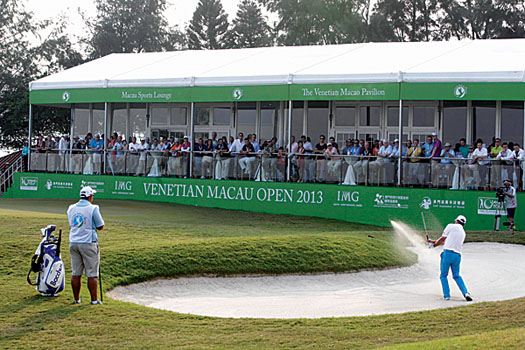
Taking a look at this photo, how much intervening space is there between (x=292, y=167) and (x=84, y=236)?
1706 cm

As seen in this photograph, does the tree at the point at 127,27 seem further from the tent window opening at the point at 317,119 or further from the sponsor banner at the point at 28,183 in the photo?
the tent window opening at the point at 317,119

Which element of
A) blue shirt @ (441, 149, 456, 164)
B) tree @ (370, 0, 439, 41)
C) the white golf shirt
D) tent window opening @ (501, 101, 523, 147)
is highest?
tree @ (370, 0, 439, 41)

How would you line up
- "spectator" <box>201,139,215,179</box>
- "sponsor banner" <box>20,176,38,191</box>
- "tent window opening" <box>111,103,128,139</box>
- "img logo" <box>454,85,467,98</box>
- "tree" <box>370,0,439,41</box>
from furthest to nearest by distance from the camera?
"tree" <box>370,0,439,41</box> < "tent window opening" <box>111,103,128,139</box> < "sponsor banner" <box>20,176,38,191</box> < "spectator" <box>201,139,215,179</box> < "img logo" <box>454,85,467,98</box>

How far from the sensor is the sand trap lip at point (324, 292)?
48.2 ft

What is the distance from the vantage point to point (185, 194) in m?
31.2

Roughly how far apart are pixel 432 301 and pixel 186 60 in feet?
74.6

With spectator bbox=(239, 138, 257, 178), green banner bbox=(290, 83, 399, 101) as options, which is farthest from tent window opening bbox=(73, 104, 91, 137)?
green banner bbox=(290, 83, 399, 101)

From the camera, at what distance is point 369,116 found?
33.0 meters

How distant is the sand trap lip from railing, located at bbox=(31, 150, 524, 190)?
6.00 meters

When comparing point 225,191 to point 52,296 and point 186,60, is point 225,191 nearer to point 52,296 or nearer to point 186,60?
point 186,60

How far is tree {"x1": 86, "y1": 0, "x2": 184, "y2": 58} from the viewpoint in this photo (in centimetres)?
7306

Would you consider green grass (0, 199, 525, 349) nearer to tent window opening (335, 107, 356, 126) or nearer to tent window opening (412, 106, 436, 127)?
tent window opening (412, 106, 436, 127)

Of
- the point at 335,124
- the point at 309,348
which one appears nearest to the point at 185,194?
the point at 335,124

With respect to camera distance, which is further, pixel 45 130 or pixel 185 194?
pixel 45 130
